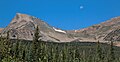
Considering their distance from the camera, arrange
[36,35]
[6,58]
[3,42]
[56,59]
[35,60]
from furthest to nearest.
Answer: [56,59] → [35,60] → [36,35] → [3,42] → [6,58]

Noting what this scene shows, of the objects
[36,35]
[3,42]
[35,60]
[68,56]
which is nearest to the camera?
[3,42]

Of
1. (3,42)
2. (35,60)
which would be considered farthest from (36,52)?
(3,42)

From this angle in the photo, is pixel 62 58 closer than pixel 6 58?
No

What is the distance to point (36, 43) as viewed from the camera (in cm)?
8988

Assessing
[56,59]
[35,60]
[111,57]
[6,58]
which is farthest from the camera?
[56,59]

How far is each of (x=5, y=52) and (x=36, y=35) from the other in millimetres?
19218

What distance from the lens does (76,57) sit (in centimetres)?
13700

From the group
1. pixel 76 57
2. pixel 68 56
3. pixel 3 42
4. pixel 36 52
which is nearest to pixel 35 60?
pixel 36 52

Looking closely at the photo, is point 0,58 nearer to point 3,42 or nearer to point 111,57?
point 3,42

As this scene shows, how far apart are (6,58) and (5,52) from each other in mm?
3868

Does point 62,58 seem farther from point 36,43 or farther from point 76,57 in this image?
point 36,43

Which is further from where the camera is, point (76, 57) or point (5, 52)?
point (76, 57)

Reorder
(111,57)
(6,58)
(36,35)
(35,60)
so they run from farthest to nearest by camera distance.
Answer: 1. (111,57)
2. (35,60)
3. (36,35)
4. (6,58)

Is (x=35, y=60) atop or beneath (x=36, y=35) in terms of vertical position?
beneath
